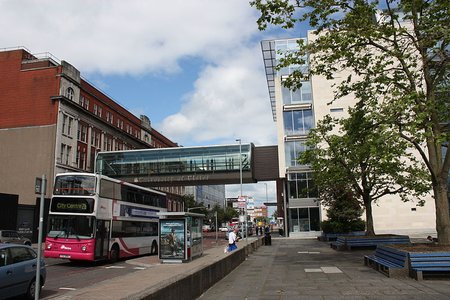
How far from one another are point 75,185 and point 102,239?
288 cm

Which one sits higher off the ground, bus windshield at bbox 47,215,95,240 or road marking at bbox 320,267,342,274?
bus windshield at bbox 47,215,95,240

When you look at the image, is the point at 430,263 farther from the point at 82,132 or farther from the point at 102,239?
the point at 82,132

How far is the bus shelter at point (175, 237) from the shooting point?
18453 millimetres

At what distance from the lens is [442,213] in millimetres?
13602

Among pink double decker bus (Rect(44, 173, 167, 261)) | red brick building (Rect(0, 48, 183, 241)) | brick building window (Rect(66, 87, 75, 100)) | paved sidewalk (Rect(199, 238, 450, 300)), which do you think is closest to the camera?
paved sidewalk (Rect(199, 238, 450, 300))

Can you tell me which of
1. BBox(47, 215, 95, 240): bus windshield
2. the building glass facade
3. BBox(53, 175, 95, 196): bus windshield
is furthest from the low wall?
the building glass facade

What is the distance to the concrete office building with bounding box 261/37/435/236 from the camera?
1874 inches

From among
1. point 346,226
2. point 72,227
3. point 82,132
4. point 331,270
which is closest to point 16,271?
point 72,227

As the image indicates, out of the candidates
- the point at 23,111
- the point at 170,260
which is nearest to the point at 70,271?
the point at 170,260

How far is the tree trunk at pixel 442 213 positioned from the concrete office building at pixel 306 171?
109 feet

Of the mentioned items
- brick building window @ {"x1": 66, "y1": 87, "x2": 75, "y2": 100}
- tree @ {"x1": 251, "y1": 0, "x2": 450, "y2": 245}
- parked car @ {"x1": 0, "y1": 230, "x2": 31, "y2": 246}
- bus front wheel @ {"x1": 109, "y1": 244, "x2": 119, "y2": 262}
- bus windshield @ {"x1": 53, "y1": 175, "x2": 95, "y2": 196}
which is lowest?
bus front wheel @ {"x1": 109, "y1": 244, "x2": 119, "y2": 262}

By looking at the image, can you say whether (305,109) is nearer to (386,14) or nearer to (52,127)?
(52,127)

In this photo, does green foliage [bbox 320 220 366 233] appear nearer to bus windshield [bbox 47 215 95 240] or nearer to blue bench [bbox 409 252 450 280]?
bus windshield [bbox 47 215 95 240]

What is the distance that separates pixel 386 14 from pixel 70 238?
53.3ft
